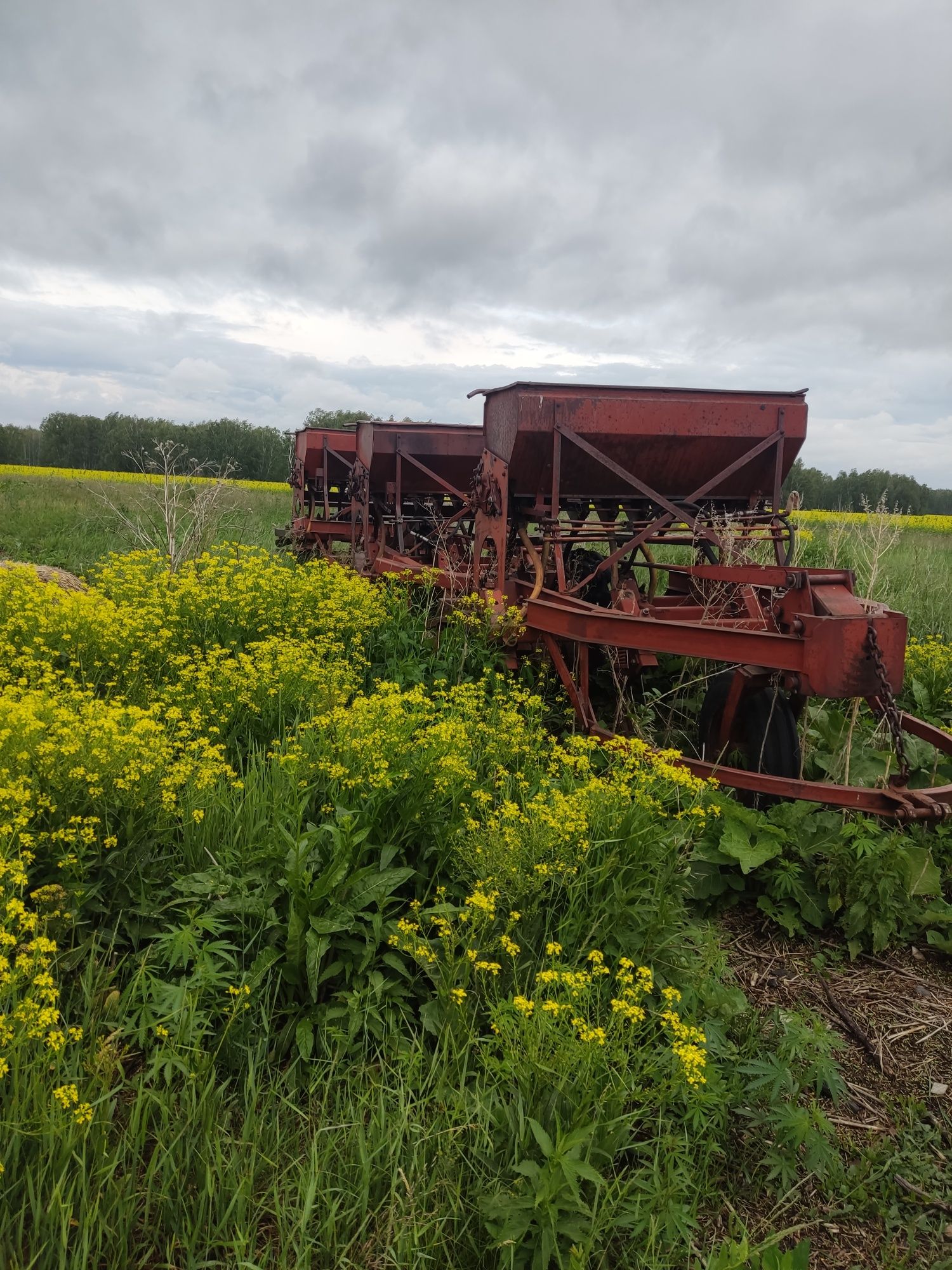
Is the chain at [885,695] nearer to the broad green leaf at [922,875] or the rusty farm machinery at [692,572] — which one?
the rusty farm machinery at [692,572]

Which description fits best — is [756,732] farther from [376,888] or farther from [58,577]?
[58,577]

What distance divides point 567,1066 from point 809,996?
1.57 m

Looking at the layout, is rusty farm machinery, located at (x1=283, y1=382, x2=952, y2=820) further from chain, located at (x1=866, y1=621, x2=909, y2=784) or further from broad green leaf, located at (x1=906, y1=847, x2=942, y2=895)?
broad green leaf, located at (x1=906, y1=847, x2=942, y2=895)

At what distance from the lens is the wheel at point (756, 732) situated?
4.57m

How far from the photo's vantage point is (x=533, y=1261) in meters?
1.96

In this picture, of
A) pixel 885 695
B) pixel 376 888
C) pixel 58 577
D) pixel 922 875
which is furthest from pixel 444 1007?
pixel 58 577

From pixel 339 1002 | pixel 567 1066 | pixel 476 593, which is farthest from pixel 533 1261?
pixel 476 593

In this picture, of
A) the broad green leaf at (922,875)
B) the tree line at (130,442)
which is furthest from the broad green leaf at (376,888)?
the tree line at (130,442)

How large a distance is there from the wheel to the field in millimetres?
692

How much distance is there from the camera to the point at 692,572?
5137 mm

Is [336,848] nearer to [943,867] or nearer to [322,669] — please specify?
[322,669]

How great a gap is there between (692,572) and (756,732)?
1.05 meters

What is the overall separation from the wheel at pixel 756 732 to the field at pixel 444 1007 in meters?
0.69

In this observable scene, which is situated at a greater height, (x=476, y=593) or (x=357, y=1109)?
(x=476, y=593)
